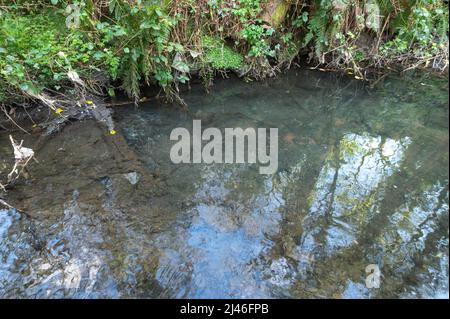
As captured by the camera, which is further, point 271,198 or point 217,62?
point 217,62

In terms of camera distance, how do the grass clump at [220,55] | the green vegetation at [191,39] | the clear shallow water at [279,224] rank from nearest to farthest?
the clear shallow water at [279,224] → the green vegetation at [191,39] → the grass clump at [220,55]

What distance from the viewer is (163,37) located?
5.00 metres

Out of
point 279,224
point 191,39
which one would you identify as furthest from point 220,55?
point 279,224

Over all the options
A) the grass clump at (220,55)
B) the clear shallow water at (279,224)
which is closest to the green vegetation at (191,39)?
the grass clump at (220,55)

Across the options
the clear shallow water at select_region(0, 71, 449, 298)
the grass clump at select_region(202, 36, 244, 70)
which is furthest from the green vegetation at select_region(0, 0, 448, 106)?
the clear shallow water at select_region(0, 71, 449, 298)

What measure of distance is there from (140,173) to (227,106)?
2119 millimetres

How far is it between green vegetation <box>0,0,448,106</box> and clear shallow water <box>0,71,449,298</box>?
86cm

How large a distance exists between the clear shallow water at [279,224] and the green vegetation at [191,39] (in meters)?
0.86

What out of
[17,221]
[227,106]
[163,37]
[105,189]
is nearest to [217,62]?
[227,106]

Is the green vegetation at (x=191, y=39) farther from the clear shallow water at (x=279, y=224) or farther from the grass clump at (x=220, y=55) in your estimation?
the clear shallow water at (x=279, y=224)

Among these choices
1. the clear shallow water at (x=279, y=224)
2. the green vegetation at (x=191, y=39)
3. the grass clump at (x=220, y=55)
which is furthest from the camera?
the grass clump at (x=220, y=55)

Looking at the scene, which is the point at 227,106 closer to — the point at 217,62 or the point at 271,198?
the point at 217,62

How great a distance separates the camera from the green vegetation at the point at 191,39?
4859 mm
